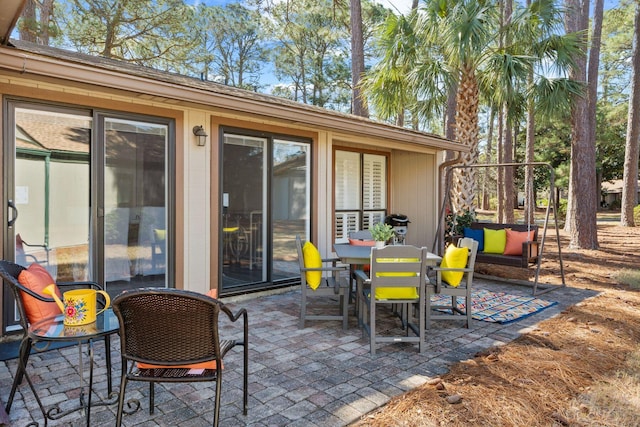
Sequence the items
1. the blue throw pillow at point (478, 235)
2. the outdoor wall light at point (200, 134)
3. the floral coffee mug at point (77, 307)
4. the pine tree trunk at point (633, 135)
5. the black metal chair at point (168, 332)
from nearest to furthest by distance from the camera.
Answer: the black metal chair at point (168, 332) < the floral coffee mug at point (77, 307) < the outdoor wall light at point (200, 134) < the blue throw pillow at point (478, 235) < the pine tree trunk at point (633, 135)

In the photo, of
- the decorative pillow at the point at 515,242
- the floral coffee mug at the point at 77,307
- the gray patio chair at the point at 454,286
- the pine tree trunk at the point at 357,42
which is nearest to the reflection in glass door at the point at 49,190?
the floral coffee mug at the point at 77,307

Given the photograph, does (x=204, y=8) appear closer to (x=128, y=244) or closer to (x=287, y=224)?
(x=287, y=224)

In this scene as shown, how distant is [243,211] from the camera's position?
5211mm

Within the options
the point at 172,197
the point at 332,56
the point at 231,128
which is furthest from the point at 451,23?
the point at 332,56

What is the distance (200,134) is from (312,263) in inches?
76.4

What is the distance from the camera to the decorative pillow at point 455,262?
399cm

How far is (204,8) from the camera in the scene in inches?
480

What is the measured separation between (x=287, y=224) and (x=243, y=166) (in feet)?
3.37

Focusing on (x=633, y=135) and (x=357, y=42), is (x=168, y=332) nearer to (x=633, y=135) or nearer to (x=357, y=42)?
(x=357, y=42)

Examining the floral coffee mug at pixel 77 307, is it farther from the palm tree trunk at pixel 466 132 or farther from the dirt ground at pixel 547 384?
the palm tree trunk at pixel 466 132

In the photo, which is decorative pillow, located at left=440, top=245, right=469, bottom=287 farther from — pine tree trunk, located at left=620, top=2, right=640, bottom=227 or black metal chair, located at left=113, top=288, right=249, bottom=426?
pine tree trunk, located at left=620, top=2, right=640, bottom=227

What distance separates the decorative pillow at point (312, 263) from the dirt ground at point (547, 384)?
59.9 inches

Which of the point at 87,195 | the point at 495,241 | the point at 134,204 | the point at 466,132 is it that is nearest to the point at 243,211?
the point at 134,204

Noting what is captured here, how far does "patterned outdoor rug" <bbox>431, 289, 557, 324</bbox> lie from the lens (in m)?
4.51
